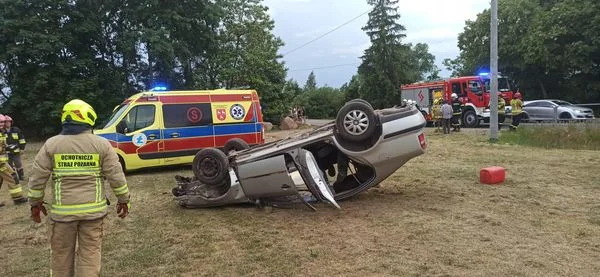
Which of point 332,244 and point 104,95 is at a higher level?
point 104,95

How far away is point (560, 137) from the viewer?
14727 millimetres

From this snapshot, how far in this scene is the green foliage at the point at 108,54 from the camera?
26.1 meters

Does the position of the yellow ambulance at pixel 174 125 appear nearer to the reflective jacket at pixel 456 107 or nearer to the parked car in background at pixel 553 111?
the reflective jacket at pixel 456 107

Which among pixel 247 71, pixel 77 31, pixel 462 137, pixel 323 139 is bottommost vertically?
pixel 462 137

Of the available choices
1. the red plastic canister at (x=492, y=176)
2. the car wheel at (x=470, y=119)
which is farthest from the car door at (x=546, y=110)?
the red plastic canister at (x=492, y=176)

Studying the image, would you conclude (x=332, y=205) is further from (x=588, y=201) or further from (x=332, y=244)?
(x=588, y=201)

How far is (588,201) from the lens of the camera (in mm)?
7023

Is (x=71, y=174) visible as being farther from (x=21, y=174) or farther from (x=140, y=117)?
(x=21, y=174)

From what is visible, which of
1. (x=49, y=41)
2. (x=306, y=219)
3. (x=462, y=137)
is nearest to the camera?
(x=306, y=219)

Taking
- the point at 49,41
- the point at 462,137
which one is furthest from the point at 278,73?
the point at 462,137

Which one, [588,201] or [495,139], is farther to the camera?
[495,139]

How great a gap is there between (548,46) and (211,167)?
2976cm

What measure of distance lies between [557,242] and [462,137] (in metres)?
12.7

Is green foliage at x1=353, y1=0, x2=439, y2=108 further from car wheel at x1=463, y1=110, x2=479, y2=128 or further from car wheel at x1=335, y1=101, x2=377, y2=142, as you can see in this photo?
car wheel at x1=335, y1=101, x2=377, y2=142
